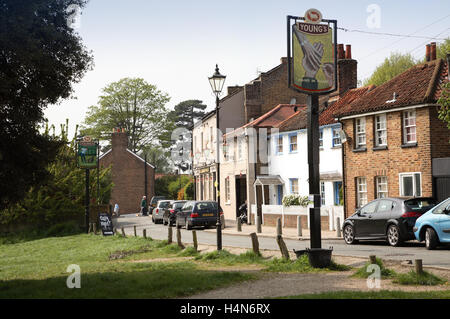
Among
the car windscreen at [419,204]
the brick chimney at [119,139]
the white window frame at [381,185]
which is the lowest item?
the car windscreen at [419,204]

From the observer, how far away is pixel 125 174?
6594 centimetres

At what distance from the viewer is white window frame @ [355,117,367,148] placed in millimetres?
29969

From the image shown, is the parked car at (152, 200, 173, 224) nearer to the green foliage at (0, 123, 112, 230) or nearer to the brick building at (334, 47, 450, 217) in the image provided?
the green foliage at (0, 123, 112, 230)

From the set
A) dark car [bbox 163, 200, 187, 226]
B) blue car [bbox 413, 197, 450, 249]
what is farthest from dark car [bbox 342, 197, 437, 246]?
dark car [bbox 163, 200, 187, 226]

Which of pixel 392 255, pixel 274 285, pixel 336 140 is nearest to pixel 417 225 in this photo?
pixel 392 255

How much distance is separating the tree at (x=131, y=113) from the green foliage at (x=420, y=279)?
59699 millimetres

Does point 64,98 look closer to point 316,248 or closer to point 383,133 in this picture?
point 316,248

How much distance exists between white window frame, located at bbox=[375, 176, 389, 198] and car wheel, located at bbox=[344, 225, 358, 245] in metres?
7.03

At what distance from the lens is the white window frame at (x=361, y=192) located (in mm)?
29795

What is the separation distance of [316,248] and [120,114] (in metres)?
56.9

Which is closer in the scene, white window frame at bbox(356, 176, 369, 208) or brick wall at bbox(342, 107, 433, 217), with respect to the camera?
brick wall at bbox(342, 107, 433, 217)

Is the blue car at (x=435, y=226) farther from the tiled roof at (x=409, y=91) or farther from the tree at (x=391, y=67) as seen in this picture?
the tree at (x=391, y=67)

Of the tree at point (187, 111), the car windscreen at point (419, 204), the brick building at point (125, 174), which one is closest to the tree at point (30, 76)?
the car windscreen at point (419, 204)

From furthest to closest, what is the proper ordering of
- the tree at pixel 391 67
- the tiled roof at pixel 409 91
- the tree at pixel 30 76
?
the tree at pixel 391 67, the tiled roof at pixel 409 91, the tree at pixel 30 76
